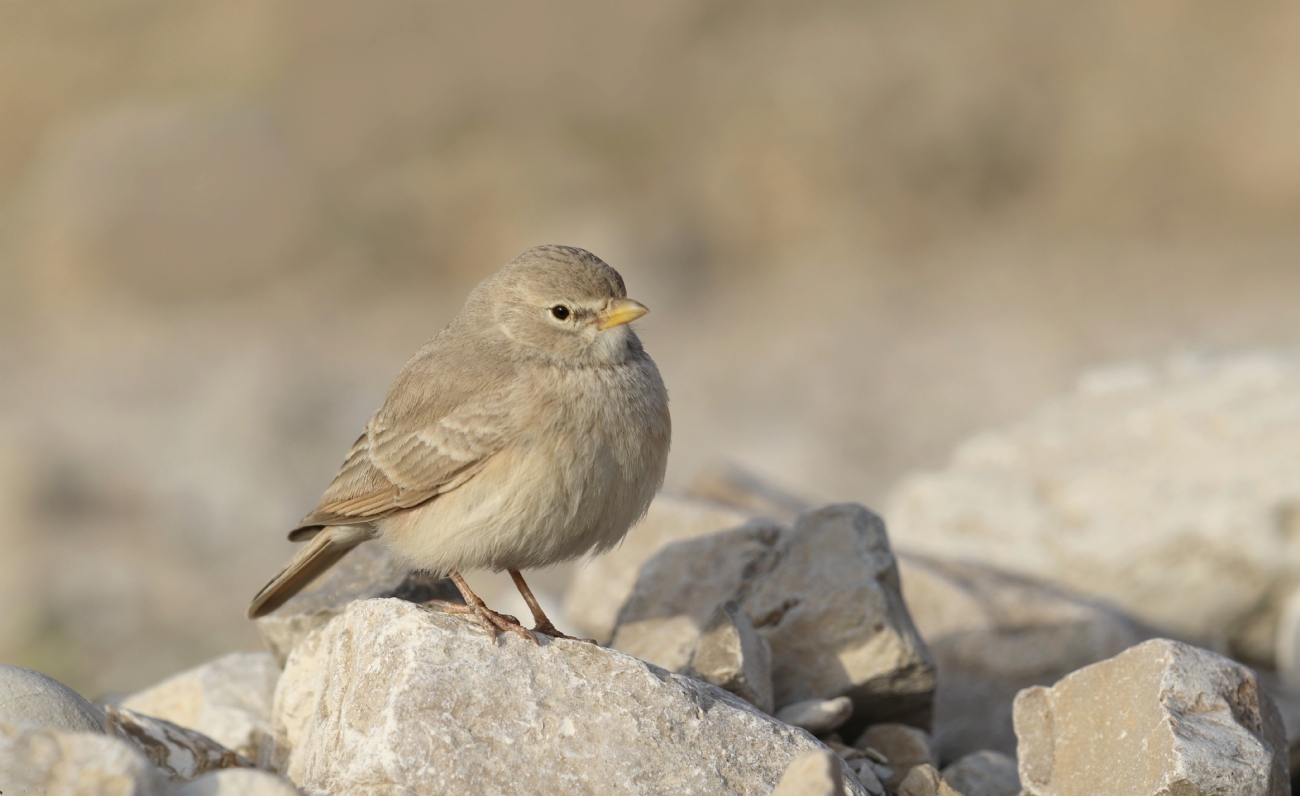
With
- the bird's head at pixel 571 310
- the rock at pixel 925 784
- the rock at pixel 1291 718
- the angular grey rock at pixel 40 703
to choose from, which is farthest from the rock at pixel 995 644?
the angular grey rock at pixel 40 703

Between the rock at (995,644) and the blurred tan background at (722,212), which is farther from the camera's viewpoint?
the blurred tan background at (722,212)

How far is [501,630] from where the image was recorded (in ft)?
14.8

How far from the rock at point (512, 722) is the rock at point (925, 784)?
469mm

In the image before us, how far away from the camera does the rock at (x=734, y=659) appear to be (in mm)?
5043

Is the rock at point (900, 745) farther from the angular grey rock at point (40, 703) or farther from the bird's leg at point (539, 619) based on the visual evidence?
the angular grey rock at point (40, 703)

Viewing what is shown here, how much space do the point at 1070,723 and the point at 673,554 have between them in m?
2.28

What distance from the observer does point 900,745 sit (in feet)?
17.7

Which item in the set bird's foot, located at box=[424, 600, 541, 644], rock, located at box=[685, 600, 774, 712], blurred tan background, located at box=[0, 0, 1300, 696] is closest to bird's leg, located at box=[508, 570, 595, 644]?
bird's foot, located at box=[424, 600, 541, 644]

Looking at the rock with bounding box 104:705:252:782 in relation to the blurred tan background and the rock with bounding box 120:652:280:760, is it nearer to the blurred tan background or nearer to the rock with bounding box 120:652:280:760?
the rock with bounding box 120:652:280:760

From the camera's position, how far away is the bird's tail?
5.49 m

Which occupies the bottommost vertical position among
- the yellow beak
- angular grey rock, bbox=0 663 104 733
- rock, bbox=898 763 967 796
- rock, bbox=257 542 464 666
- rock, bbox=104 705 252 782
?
rock, bbox=898 763 967 796

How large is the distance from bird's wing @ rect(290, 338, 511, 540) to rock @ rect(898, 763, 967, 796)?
198 centimetres

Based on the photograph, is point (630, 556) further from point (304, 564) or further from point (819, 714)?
point (819, 714)

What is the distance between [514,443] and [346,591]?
153 cm
